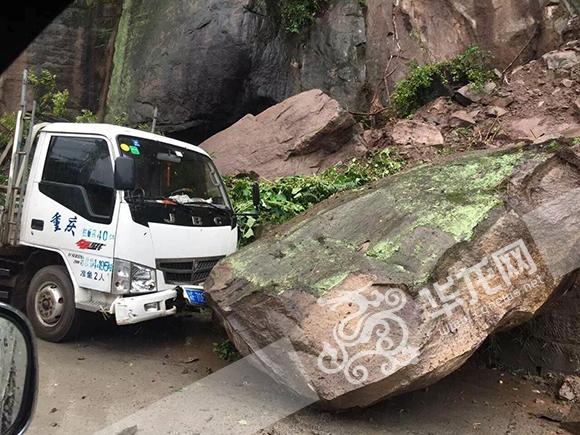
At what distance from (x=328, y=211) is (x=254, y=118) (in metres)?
5.02

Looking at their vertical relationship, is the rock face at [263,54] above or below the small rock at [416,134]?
above

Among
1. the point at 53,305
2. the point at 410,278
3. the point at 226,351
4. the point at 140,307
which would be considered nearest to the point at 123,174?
the point at 140,307

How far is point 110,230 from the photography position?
16.7ft

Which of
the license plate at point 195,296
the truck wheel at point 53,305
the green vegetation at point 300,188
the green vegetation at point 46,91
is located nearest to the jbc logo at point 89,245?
the truck wheel at point 53,305

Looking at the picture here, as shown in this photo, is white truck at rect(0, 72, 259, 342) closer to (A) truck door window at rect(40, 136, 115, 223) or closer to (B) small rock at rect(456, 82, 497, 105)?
(A) truck door window at rect(40, 136, 115, 223)

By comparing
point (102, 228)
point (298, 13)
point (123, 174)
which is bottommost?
point (102, 228)

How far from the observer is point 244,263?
474 centimetres

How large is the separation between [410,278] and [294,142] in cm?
545

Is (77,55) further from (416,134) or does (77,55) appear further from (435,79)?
(416,134)

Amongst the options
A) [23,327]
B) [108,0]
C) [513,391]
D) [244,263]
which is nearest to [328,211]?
[244,263]

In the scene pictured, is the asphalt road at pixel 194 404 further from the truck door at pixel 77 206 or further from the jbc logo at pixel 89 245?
the jbc logo at pixel 89 245

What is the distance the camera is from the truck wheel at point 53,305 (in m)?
5.38

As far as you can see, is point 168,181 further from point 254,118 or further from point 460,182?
point 254,118

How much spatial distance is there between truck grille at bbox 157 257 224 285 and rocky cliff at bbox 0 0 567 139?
19.5 ft
